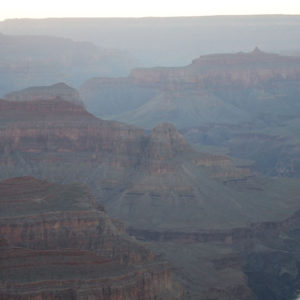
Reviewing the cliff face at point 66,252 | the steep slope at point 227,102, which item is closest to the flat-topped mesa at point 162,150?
the cliff face at point 66,252

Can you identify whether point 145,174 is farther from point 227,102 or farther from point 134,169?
point 227,102

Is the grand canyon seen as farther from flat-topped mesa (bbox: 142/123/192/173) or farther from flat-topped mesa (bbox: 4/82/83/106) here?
flat-topped mesa (bbox: 4/82/83/106)

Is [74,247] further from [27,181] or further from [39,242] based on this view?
[27,181]

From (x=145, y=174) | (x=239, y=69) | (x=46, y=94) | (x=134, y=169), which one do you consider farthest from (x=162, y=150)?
(x=239, y=69)

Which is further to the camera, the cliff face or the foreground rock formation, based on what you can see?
the foreground rock formation

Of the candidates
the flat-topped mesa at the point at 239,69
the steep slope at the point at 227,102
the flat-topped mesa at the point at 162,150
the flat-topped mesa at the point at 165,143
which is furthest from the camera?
the flat-topped mesa at the point at 239,69

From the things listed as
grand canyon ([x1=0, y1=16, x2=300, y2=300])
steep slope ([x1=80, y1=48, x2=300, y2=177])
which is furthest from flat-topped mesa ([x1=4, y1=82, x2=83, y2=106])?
steep slope ([x1=80, y1=48, x2=300, y2=177])

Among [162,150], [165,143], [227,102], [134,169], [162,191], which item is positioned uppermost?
[165,143]

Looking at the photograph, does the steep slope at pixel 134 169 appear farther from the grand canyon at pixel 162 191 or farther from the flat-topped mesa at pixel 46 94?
the flat-topped mesa at pixel 46 94

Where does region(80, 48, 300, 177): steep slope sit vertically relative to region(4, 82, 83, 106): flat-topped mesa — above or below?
below
